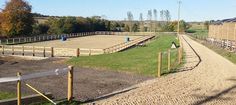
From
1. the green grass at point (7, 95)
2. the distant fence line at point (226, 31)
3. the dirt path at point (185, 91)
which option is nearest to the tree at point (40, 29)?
the distant fence line at point (226, 31)

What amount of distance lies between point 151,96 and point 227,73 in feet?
26.2

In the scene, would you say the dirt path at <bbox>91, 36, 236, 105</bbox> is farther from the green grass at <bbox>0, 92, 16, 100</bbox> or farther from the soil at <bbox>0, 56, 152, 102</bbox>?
the green grass at <bbox>0, 92, 16, 100</bbox>

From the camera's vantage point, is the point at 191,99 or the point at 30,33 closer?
the point at 191,99

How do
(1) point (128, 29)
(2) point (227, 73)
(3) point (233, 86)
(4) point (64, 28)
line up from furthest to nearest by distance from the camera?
(1) point (128, 29), (4) point (64, 28), (2) point (227, 73), (3) point (233, 86)

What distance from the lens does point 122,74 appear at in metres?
19.8

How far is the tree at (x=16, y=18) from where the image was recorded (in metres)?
69.7

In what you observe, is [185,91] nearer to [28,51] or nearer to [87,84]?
[87,84]

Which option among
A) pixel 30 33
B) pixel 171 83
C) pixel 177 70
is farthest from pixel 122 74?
pixel 30 33

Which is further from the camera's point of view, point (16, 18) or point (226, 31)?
point (16, 18)

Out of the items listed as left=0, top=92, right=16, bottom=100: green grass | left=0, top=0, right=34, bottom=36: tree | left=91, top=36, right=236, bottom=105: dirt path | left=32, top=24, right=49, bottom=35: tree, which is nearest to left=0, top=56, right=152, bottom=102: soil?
left=0, top=92, right=16, bottom=100: green grass

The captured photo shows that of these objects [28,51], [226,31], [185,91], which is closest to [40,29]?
[28,51]

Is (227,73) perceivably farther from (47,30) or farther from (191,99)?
(47,30)

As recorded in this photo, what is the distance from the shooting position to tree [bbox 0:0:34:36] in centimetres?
6969

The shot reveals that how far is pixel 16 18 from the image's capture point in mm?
70875
